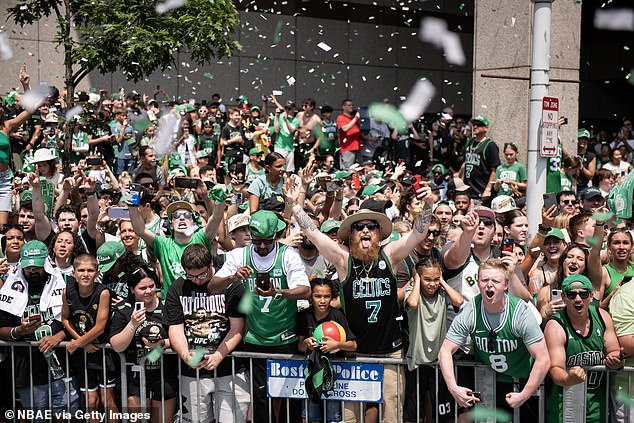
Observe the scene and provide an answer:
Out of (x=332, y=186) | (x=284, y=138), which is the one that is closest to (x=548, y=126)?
(x=332, y=186)

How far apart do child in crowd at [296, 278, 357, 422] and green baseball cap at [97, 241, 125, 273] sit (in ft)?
5.22

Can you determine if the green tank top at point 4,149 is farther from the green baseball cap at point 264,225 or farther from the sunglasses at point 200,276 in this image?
the green baseball cap at point 264,225

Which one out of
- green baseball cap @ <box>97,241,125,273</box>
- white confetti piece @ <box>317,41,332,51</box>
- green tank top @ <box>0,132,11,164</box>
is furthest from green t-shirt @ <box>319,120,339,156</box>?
green baseball cap @ <box>97,241,125,273</box>

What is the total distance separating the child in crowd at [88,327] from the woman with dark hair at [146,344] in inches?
5.0

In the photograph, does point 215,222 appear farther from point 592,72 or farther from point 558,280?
point 592,72

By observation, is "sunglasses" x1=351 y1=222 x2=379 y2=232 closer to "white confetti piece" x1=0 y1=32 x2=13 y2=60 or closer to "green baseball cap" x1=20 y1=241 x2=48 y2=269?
"green baseball cap" x1=20 y1=241 x2=48 y2=269

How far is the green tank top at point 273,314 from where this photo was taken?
21.3ft

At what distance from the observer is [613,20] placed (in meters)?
27.4

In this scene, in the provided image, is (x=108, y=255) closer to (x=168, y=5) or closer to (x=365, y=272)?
(x=365, y=272)

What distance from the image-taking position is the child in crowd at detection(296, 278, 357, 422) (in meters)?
6.15

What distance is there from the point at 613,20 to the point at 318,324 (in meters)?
23.8

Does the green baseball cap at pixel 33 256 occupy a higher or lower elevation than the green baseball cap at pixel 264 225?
lower

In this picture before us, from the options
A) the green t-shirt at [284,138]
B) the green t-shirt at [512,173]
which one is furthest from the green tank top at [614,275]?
the green t-shirt at [284,138]

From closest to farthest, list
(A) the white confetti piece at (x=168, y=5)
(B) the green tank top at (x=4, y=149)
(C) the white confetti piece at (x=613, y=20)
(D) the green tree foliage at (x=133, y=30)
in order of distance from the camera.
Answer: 1. (B) the green tank top at (x=4, y=149)
2. (D) the green tree foliage at (x=133, y=30)
3. (A) the white confetti piece at (x=168, y=5)
4. (C) the white confetti piece at (x=613, y=20)
